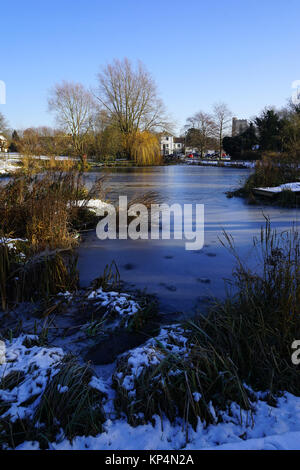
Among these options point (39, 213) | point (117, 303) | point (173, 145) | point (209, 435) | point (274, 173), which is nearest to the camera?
point (209, 435)

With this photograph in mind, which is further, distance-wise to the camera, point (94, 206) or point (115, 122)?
point (115, 122)

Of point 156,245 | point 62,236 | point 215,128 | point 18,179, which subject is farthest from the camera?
point 215,128

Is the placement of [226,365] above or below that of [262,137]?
below

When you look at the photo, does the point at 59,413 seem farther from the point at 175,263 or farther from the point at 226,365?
the point at 175,263

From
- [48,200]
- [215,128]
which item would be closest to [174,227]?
[48,200]

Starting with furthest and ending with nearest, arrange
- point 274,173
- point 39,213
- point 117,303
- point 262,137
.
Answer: point 262,137 → point 274,173 → point 39,213 → point 117,303

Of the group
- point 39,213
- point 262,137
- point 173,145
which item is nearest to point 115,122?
point 262,137

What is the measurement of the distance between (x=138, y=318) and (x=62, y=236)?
210cm

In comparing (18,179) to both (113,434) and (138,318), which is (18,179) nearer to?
(138,318)

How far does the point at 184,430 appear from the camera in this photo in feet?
5.75

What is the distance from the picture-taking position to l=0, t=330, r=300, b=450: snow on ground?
65.1 inches

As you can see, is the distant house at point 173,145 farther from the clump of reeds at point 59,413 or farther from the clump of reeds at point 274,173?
the clump of reeds at point 59,413

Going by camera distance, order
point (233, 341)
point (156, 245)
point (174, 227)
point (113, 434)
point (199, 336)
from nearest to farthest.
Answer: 1. point (113, 434)
2. point (233, 341)
3. point (199, 336)
4. point (156, 245)
5. point (174, 227)
